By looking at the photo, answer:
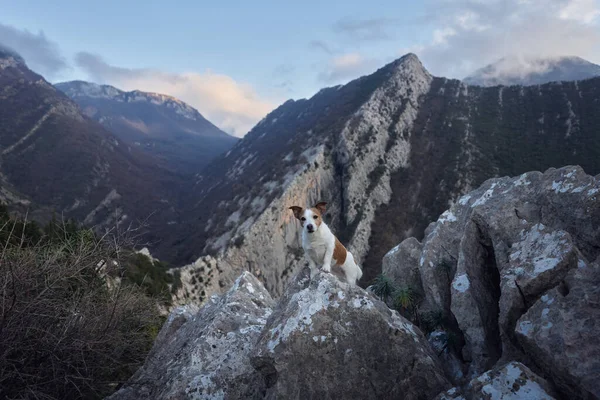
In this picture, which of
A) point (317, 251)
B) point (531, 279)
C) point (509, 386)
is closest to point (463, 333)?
point (531, 279)

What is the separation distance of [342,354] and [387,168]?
270 ft

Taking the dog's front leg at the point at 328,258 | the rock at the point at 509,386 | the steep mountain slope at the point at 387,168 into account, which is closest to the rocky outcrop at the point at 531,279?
the rock at the point at 509,386

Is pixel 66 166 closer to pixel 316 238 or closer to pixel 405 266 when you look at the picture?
pixel 405 266

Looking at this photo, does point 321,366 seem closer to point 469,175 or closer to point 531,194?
point 531,194

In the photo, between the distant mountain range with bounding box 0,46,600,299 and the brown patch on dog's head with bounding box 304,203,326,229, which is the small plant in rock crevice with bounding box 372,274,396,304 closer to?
the brown patch on dog's head with bounding box 304,203,326,229

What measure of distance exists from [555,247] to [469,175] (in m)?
76.2

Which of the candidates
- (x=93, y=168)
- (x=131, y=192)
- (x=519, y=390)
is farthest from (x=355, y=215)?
(x=93, y=168)

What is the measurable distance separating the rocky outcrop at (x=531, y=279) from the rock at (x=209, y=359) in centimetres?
536

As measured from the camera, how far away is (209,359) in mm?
7984

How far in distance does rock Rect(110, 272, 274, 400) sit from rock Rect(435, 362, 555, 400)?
4483mm

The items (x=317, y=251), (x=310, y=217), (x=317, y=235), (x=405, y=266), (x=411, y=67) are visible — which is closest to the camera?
(x=310, y=217)

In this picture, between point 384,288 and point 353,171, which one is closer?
point 384,288

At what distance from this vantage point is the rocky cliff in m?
4.85

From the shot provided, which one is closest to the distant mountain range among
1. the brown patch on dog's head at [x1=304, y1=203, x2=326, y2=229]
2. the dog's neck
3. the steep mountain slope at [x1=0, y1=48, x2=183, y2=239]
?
the steep mountain slope at [x1=0, y1=48, x2=183, y2=239]
